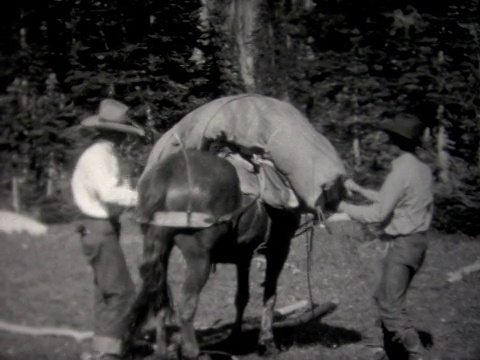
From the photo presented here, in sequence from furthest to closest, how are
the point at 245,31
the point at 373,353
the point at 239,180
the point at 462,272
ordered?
the point at 245,31 < the point at 462,272 < the point at 373,353 < the point at 239,180

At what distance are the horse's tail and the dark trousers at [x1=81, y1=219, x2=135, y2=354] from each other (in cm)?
8

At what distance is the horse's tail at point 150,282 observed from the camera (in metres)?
4.75

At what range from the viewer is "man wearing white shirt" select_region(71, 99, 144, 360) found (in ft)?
15.1

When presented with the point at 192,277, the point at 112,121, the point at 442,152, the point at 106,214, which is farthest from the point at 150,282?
the point at 442,152

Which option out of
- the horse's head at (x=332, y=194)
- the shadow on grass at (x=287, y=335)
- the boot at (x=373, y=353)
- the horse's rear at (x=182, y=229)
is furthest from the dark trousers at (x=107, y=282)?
the boot at (x=373, y=353)

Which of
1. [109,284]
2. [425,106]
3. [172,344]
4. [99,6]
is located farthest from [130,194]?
[425,106]

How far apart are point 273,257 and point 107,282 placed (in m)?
1.79

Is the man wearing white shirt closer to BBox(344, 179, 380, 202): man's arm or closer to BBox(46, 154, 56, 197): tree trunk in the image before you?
BBox(344, 179, 380, 202): man's arm

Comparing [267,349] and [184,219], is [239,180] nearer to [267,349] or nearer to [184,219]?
[184,219]

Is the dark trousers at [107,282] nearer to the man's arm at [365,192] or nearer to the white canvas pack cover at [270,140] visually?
the white canvas pack cover at [270,140]

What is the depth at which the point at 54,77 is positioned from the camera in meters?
10.3

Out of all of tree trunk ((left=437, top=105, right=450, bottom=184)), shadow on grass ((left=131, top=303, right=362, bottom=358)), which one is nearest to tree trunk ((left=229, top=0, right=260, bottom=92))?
tree trunk ((left=437, top=105, right=450, bottom=184))

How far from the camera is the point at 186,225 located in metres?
4.82

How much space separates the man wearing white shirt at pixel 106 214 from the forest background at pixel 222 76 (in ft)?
15.7
